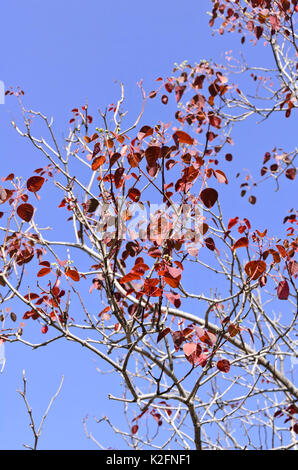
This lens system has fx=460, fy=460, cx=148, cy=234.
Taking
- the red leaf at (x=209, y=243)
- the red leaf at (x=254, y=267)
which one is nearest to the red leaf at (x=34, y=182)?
the red leaf at (x=209, y=243)

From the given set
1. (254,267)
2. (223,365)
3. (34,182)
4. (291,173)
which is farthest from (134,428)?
(291,173)

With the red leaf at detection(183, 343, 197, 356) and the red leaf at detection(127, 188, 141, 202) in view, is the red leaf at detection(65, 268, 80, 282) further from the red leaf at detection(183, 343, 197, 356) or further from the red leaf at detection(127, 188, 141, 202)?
the red leaf at detection(183, 343, 197, 356)

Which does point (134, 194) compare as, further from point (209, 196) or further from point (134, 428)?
point (134, 428)

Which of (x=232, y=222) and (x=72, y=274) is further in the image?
(x=232, y=222)

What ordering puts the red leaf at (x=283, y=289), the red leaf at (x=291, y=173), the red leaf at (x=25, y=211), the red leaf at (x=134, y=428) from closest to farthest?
the red leaf at (x=25, y=211) → the red leaf at (x=283, y=289) → the red leaf at (x=134, y=428) → the red leaf at (x=291, y=173)

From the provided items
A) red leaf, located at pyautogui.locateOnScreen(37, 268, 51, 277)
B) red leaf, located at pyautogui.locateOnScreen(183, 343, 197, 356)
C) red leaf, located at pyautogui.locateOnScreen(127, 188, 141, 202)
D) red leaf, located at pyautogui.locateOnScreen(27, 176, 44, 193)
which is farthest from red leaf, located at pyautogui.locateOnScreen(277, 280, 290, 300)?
red leaf, located at pyautogui.locateOnScreen(27, 176, 44, 193)

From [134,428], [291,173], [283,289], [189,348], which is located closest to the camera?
[189,348]

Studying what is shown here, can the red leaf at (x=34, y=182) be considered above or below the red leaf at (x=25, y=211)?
above

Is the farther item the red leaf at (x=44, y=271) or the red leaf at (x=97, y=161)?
the red leaf at (x=44, y=271)

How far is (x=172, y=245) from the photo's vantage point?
1801 mm

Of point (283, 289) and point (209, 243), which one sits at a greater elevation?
point (209, 243)

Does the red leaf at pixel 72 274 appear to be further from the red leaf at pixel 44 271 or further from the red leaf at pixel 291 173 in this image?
the red leaf at pixel 291 173
